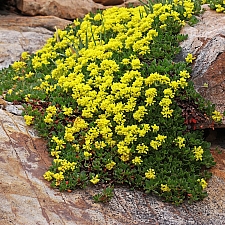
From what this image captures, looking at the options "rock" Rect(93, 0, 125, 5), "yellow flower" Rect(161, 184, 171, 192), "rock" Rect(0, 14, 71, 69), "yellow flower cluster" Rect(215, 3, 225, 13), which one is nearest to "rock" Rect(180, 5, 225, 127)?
"yellow flower cluster" Rect(215, 3, 225, 13)

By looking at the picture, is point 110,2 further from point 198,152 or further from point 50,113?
point 198,152

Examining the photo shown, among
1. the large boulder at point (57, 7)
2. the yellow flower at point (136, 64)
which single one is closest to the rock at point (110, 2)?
the large boulder at point (57, 7)

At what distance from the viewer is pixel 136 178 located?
14.7ft

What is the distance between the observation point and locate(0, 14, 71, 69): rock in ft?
26.0

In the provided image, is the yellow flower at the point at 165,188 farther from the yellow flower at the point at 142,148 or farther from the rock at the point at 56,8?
the rock at the point at 56,8

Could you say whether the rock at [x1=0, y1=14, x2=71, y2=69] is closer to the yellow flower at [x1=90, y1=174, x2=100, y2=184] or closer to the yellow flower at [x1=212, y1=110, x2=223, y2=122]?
the yellow flower at [x1=90, y1=174, x2=100, y2=184]

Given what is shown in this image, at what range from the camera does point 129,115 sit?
4871 mm

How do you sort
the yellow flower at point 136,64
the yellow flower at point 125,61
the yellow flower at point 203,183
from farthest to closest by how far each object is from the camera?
the yellow flower at point 125,61 → the yellow flower at point 136,64 → the yellow flower at point 203,183

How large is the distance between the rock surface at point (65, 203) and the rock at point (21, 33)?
3427 millimetres

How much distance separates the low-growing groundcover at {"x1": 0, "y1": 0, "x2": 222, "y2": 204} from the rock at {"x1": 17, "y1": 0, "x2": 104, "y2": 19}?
172 inches

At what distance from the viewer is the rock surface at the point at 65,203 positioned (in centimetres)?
384

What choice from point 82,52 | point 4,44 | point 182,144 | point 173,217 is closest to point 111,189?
point 173,217

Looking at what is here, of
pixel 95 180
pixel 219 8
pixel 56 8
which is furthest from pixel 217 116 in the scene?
pixel 56 8

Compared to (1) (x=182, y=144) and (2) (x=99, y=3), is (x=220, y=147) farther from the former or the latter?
(2) (x=99, y=3)
